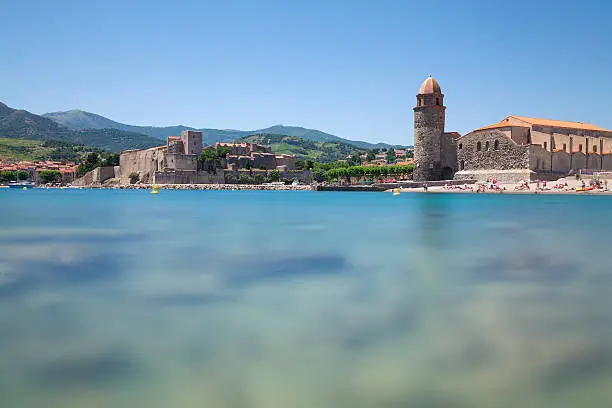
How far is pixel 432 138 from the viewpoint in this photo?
4469 cm

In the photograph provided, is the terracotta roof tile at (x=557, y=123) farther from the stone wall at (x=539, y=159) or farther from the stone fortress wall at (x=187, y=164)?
the stone fortress wall at (x=187, y=164)

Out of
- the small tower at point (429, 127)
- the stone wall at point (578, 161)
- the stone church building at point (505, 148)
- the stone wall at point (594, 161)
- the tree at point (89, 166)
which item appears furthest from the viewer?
the tree at point (89, 166)

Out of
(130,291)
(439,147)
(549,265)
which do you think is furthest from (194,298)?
(439,147)

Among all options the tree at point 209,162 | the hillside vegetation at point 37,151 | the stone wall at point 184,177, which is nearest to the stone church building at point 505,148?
the stone wall at point 184,177

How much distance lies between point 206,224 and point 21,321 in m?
13.6

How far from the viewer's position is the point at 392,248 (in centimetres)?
1233

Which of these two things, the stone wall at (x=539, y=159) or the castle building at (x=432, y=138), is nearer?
the stone wall at (x=539, y=159)

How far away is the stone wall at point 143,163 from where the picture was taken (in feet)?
230

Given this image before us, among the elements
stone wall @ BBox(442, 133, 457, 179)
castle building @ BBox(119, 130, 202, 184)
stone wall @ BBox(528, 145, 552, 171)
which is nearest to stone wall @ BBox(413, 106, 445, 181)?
stone wall @ BBox(442, 133, 457, 179)

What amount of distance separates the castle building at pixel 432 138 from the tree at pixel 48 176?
197ft

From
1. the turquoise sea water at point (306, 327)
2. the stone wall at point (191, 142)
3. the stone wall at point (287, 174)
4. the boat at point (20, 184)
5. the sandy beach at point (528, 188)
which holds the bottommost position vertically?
the turquoise sea water at point (306, 327)

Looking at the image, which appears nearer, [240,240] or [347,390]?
[347,390]

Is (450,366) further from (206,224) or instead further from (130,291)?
(206,224)

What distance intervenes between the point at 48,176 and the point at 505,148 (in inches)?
2642
